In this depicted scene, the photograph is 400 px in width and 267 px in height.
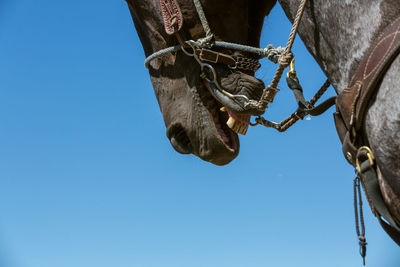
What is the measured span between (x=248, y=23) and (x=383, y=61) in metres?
1.61

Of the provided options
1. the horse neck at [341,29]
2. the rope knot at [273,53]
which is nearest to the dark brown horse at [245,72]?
the horse neck at [341,29]

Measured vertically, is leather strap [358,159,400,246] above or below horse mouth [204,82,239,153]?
below

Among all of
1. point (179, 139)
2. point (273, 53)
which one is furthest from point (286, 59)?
point (179, 139)

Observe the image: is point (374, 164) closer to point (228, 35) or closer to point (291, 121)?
point (291, 121)

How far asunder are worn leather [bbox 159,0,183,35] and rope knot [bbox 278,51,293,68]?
69 centimetres

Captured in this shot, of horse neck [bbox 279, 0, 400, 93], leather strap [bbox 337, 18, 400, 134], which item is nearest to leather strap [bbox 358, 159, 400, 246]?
leather strap [bbox 337, 18, 400, 134]

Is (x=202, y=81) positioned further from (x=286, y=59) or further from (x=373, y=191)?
(x=373, y=191)

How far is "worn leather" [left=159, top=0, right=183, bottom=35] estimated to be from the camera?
2938 millimetres

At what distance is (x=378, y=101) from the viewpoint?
176 cm

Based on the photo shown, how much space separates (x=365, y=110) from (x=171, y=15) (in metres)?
1.50

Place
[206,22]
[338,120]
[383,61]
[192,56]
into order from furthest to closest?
1. [192,56]
2. [206,22]
3. [338,120]
4. [383,61]

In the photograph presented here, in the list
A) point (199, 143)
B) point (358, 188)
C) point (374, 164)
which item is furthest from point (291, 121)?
point (374, 164)

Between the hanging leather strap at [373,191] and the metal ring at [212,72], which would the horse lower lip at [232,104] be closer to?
the metal ring at [212,72]

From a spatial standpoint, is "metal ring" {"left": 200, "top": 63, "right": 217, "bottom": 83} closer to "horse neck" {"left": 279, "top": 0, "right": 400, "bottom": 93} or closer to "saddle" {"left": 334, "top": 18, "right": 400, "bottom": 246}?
"horse neck" {"left": 279, "top": 0, "right": 400, "bottom": 93}
